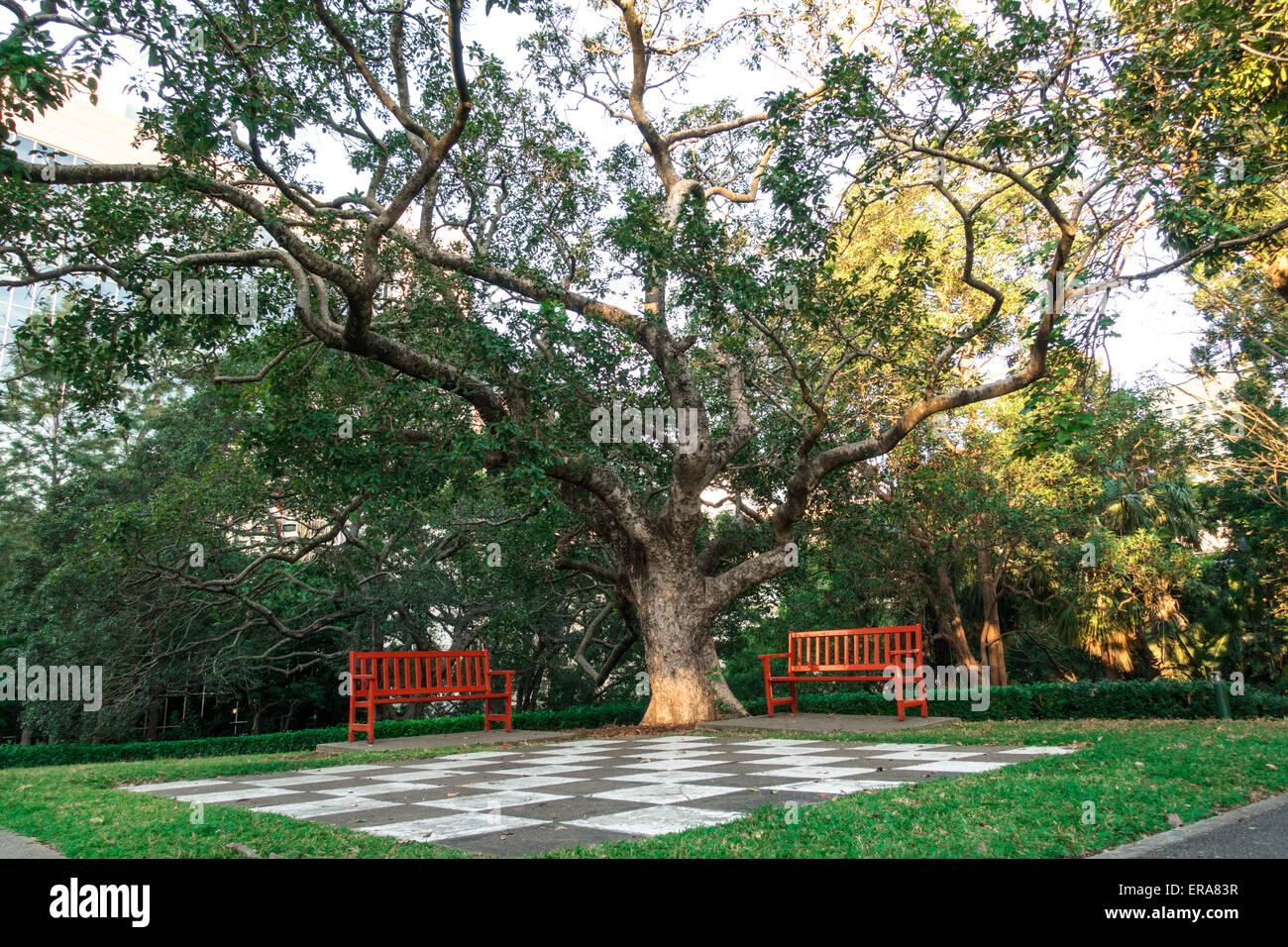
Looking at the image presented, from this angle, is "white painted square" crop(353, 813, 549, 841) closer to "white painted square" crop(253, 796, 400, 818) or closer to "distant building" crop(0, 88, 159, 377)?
"white painted square" crop(253, 796, 400, 818)

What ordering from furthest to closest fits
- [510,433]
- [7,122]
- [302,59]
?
[302,59]
[510,433]
[7,122]

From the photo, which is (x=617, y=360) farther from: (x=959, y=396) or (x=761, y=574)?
(x=959, y=396)

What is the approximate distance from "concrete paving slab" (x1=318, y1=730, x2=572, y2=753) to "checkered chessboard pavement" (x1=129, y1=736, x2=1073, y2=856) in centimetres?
113

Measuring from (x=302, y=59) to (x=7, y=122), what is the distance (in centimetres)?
450

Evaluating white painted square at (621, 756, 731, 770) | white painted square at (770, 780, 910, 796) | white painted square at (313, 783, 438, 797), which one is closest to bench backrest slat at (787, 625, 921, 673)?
white painted square at (621, 756, 731, 770)

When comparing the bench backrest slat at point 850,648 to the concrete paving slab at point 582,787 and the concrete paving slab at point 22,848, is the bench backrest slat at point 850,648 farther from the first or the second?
the concrete paving slab at point 22,848

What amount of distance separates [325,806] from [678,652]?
242 inches

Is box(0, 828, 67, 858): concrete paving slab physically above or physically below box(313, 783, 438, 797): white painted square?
above

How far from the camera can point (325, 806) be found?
13.6 ft

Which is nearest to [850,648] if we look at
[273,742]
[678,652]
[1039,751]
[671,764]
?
[678,652]

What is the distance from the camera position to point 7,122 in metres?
5.37

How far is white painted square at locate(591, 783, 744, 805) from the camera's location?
13.4ft

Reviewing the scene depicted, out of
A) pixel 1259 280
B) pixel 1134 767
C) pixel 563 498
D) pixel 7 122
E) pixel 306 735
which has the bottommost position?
pixel 306 735
